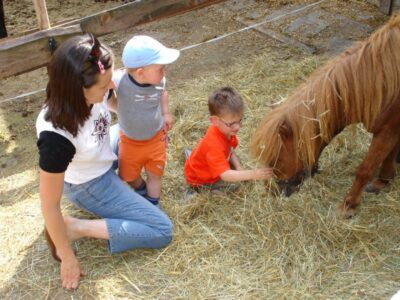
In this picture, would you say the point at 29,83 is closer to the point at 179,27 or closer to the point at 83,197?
the point at 179,27

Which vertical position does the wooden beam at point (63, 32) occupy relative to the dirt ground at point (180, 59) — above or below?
above

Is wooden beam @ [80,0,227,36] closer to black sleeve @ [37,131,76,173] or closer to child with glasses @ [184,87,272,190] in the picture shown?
child with glasses @ [184,87,272,190]

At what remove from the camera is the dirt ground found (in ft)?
8.87

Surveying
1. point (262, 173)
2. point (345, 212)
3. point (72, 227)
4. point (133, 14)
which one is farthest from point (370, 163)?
point (133, 14)

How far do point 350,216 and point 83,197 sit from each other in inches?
59.1

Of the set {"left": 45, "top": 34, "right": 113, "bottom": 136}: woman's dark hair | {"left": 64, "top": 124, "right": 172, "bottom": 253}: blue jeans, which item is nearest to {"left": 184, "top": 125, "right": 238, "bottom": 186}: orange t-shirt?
{"left": 64, "top": 124, "right": 172, "bottom": 253}: blue jeans

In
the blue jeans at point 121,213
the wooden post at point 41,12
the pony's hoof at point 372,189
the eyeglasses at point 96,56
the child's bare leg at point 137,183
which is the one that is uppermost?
the eyeglasses at point 96,56

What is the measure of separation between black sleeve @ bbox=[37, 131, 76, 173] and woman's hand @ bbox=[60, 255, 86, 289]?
536 millimetres

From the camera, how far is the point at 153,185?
2.92 metres

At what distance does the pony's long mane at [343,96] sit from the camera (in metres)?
2.43

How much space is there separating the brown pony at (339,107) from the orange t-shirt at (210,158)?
22 centimetres

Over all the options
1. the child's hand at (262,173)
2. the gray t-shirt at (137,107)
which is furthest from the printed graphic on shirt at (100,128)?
the child's hand at (262,173)

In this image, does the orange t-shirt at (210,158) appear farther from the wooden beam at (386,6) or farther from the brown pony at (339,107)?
the wooden beam at (386,6)

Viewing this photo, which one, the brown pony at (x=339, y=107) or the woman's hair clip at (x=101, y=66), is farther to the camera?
the brown pony at (x=339, y=107)
